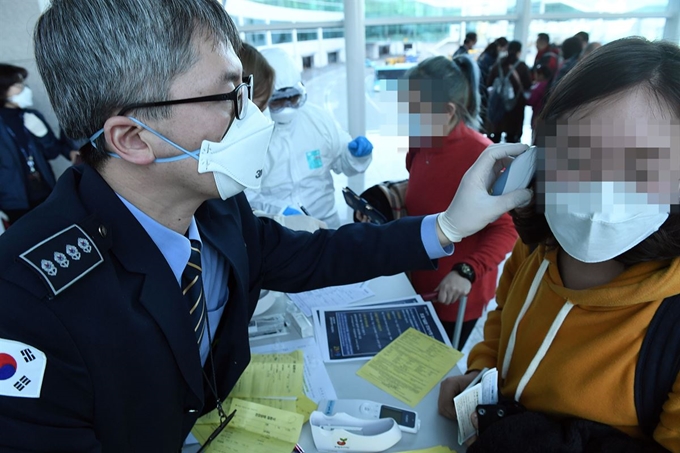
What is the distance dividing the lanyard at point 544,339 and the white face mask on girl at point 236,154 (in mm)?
680

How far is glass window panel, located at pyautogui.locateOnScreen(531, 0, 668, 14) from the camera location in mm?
5320

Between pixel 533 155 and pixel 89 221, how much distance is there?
88 cm

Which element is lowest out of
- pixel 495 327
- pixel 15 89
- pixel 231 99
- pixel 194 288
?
pixel 495 327

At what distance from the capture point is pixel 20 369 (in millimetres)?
627

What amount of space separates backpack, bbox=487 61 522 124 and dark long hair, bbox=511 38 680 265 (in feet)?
14.9

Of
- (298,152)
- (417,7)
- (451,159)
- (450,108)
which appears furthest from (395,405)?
(417,7)

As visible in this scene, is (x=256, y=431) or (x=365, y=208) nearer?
(x=256, y=431)

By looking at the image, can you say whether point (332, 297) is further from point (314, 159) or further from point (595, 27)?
point (595, 27)

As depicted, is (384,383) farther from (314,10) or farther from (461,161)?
(314,10)

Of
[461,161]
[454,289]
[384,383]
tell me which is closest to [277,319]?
[384,383]

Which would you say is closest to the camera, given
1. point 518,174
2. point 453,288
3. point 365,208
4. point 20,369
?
point 20,369

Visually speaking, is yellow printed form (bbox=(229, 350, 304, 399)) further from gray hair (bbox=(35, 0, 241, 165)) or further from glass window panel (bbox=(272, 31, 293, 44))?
glass window panel (bbox=(272, 31, 293, 44))

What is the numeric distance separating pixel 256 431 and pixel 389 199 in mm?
1163

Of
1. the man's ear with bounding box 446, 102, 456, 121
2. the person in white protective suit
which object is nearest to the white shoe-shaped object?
the man's ear with bounding box 446, 102, 456, 121
